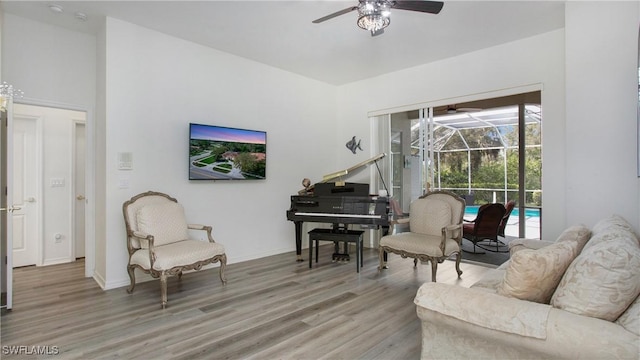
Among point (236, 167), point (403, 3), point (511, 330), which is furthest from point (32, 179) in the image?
point (511, 330)

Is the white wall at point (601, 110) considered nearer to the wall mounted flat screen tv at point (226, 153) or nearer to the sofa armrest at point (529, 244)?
the sofa armrest at point (529, 244)

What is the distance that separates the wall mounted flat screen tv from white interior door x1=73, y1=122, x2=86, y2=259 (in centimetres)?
201

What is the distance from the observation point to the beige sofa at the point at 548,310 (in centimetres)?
120

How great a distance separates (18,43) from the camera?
11.2 feet

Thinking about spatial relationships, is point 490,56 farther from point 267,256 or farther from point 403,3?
point 267,256

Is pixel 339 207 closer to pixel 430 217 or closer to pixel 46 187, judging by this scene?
pixel 430 217

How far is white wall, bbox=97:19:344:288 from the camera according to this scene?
139 inches

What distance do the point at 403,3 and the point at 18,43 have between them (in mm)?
3999

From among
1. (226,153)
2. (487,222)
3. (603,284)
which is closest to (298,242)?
(226,153)

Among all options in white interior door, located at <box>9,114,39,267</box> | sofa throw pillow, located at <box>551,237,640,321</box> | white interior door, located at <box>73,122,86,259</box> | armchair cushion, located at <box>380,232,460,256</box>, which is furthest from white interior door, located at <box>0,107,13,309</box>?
sofa throw pillow, located at <box>551,237,640,321</box>

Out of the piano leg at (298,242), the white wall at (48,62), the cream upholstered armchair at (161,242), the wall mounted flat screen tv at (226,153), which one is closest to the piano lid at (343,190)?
the piano leg at (298,242)

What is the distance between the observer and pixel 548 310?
1.31m

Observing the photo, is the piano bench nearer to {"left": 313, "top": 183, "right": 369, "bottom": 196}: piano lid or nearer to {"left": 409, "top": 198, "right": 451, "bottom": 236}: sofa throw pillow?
{"left": 313, "top": 183, "right": 369, "bottom": 196}: piano lid

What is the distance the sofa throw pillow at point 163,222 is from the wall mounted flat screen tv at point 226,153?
572 millimetres
